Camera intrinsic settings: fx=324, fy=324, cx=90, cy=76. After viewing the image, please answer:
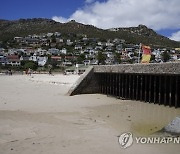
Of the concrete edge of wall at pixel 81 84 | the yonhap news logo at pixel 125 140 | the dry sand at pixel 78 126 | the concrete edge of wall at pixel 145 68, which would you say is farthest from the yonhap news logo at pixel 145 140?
the concrete edge of wall at pixel 81 84

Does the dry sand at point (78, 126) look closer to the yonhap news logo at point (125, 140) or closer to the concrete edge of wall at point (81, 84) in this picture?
the yonhap news logo at point (125, 140)

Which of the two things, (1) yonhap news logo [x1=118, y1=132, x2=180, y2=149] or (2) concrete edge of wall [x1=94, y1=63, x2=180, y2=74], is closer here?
(1) yonhap news logo [x1=118, y1=132, x2=180, y2=149]

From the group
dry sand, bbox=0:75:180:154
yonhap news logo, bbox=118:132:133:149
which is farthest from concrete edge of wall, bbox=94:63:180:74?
yonhap news logo, bbox=118:132:133:149

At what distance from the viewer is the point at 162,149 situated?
27.3 ft

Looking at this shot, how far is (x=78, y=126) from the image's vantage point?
11781 millimetres

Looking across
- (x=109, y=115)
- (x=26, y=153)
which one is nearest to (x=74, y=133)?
(x=26, y=153)

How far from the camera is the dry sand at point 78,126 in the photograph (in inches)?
336

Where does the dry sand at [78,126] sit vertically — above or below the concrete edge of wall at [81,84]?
below

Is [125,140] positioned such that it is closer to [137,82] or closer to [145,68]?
[145,68]

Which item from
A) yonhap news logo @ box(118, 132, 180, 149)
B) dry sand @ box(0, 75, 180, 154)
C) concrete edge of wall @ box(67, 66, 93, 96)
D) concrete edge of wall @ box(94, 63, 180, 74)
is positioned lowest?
dry sand @ box(0, 75, 180, 154)

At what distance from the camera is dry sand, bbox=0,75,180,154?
852cm

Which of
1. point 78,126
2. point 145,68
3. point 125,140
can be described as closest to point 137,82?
point 145,68

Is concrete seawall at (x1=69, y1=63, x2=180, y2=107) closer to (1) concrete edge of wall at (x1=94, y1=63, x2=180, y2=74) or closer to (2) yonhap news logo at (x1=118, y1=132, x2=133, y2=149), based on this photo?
(1) concrete edge of wall at (x1=94, y1=63, x2=180, y2=74)

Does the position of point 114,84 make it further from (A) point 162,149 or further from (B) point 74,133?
(A) point 162,149
